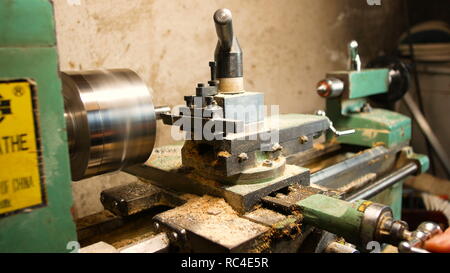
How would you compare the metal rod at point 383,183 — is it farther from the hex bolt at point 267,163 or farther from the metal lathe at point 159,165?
the hex bolt at point 267,163

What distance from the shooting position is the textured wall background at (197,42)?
4.98 ft

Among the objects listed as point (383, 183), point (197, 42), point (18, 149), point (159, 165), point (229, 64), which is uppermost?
point (197, 42)

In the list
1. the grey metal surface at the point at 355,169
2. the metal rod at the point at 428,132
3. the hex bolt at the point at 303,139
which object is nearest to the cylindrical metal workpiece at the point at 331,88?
the grey metal surface at the point at 355,169

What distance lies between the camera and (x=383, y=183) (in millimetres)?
1605

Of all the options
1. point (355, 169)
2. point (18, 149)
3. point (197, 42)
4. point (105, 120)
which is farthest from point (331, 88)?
point (18, 149)

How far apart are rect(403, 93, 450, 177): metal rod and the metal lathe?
1907 millimetres

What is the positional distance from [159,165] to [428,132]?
2421 millimetres

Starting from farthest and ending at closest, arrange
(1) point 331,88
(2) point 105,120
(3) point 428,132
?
(3) point 428,132, (1) point 331,88, (2) point 105,120

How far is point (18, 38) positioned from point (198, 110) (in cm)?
50

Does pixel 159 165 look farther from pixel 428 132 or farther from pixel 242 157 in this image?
pixel 428 132

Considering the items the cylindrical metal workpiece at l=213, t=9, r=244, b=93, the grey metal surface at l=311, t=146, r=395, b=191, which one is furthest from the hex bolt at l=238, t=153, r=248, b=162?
the grey metal surface at l=311, t=146, r=395, b=191

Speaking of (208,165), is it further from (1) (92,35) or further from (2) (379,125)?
(2) (379,125)

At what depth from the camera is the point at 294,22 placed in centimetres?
242

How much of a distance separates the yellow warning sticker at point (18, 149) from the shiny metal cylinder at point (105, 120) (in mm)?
187
